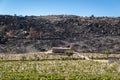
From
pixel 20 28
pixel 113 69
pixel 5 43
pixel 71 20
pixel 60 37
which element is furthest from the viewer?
pixel 71 20

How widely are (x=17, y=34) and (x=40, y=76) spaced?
60.7 meters

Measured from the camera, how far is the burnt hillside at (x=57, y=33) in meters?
88.2

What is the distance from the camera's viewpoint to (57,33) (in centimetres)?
10288

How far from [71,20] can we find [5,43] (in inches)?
1275

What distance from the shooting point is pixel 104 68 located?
5038cm

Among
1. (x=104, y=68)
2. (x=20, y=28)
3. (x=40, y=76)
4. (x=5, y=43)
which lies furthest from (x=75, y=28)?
(x=40, y=76)

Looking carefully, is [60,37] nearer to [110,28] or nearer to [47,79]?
[110,28]

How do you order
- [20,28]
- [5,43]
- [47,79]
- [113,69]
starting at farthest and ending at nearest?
[20,28], [5,43], [113,69], [47,79]

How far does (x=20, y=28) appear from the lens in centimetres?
10531

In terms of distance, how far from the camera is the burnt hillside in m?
88.2

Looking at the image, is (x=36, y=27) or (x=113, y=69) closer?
(x=113, y=69)

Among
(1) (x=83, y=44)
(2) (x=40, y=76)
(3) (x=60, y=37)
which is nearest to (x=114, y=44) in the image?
(1) (x=83, y=44)

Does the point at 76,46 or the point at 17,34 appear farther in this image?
the point at 17,34

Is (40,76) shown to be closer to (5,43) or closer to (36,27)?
(5,43)
